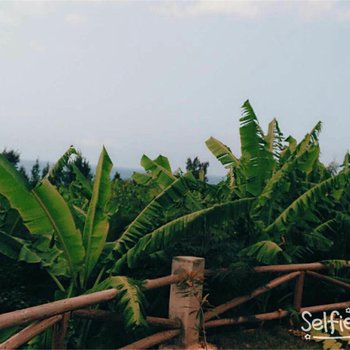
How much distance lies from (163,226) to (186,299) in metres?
0.76

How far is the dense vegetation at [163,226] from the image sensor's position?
543 centimetres

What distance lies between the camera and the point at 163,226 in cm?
570

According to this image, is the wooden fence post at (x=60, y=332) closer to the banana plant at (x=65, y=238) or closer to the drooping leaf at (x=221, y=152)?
the banana plant at (x=65, y=238)

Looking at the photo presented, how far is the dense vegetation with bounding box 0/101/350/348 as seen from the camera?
17.8 feet

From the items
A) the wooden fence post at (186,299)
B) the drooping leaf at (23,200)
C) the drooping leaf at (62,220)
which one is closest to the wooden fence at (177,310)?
the wooden fence post at (186,299)

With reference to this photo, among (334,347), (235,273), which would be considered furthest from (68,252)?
(334,347)

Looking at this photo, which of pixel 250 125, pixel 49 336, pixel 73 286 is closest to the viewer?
pixel 49 336

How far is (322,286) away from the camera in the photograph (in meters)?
8.15

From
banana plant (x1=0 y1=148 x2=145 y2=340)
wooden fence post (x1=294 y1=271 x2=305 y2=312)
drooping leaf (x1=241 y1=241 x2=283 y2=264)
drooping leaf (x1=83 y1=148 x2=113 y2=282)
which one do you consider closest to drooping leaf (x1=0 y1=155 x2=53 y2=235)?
banana plant (x1=0 y1=148 x2=145 y2=340)

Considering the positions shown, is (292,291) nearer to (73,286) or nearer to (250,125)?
(250,125)

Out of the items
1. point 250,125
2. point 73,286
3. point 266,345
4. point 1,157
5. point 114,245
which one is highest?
point 250,125

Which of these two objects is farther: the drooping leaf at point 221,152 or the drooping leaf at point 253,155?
the drooping leaf at point 221,152

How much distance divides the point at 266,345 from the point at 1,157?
11.8 feet

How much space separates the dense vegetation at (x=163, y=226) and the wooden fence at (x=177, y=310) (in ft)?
0.56
